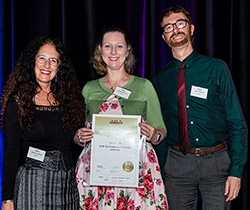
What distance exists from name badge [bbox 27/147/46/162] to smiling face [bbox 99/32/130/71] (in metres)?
0.74

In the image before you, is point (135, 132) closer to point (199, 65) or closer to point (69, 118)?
point (69, 118)

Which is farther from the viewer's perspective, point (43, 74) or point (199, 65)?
point (199, 65)

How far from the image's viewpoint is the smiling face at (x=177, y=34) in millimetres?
1740

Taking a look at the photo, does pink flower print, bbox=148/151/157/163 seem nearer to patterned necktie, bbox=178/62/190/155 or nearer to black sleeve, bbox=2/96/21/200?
patterned necktie, bbox=178/62/190/155

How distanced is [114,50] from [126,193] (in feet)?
3.14

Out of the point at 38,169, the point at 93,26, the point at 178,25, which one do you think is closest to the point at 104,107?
the point at 38,169

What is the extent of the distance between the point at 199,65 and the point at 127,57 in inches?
22.0

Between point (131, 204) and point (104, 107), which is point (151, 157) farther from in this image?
point (104, 107)

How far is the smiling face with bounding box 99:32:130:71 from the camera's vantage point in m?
1.75

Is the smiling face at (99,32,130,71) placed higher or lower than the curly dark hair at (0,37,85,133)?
higher

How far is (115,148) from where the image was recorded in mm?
1445

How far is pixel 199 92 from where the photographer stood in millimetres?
1728

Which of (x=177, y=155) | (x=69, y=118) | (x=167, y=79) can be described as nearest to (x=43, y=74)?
(x=69, y=118)

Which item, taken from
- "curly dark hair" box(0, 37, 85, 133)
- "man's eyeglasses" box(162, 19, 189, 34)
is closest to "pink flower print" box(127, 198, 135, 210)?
"curly dark hair" box(0, 37, 85, 133)
